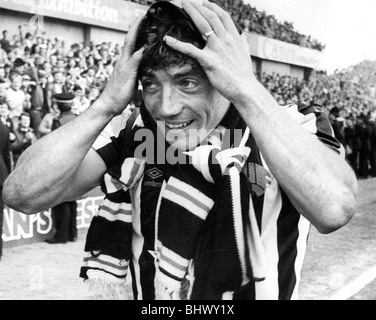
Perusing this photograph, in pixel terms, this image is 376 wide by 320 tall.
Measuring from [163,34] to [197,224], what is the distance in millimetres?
384

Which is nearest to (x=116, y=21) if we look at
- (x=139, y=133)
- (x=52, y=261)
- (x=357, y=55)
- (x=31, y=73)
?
(x=31, y=73)

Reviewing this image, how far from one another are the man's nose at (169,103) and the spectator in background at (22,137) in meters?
4.53

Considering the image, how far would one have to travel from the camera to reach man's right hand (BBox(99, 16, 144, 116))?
1187 mm

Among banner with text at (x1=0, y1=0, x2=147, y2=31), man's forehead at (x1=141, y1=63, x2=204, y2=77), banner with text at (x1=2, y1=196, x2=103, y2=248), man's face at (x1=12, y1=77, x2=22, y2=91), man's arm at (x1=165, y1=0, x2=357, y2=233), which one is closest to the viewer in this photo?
man's arm at (x1=165, y1=0, x2=357, y2=233)

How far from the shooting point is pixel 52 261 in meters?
4.86

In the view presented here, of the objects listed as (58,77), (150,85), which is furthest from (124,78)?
(58,77)

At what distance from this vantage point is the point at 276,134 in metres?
1.11

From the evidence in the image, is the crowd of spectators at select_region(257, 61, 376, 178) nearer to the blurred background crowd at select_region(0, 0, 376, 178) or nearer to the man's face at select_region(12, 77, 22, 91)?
the blurred background crowd at select_region(0, 0, 376, 178)

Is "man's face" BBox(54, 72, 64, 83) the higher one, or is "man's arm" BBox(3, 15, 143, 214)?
"man's arm" BBox(3, 15, 143, 214)

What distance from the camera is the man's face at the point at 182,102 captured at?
1204mm

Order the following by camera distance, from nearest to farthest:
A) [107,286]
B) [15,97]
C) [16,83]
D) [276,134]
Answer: [276,134]
[107,286]
[15,97]
[16,83]

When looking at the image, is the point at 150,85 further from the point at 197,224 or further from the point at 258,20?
the point at 258,20

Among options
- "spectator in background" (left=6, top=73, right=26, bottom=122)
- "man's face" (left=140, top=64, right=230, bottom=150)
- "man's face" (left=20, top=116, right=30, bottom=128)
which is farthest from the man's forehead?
"spectator in background" (left=6, top=73, right=26, bottom=122)
